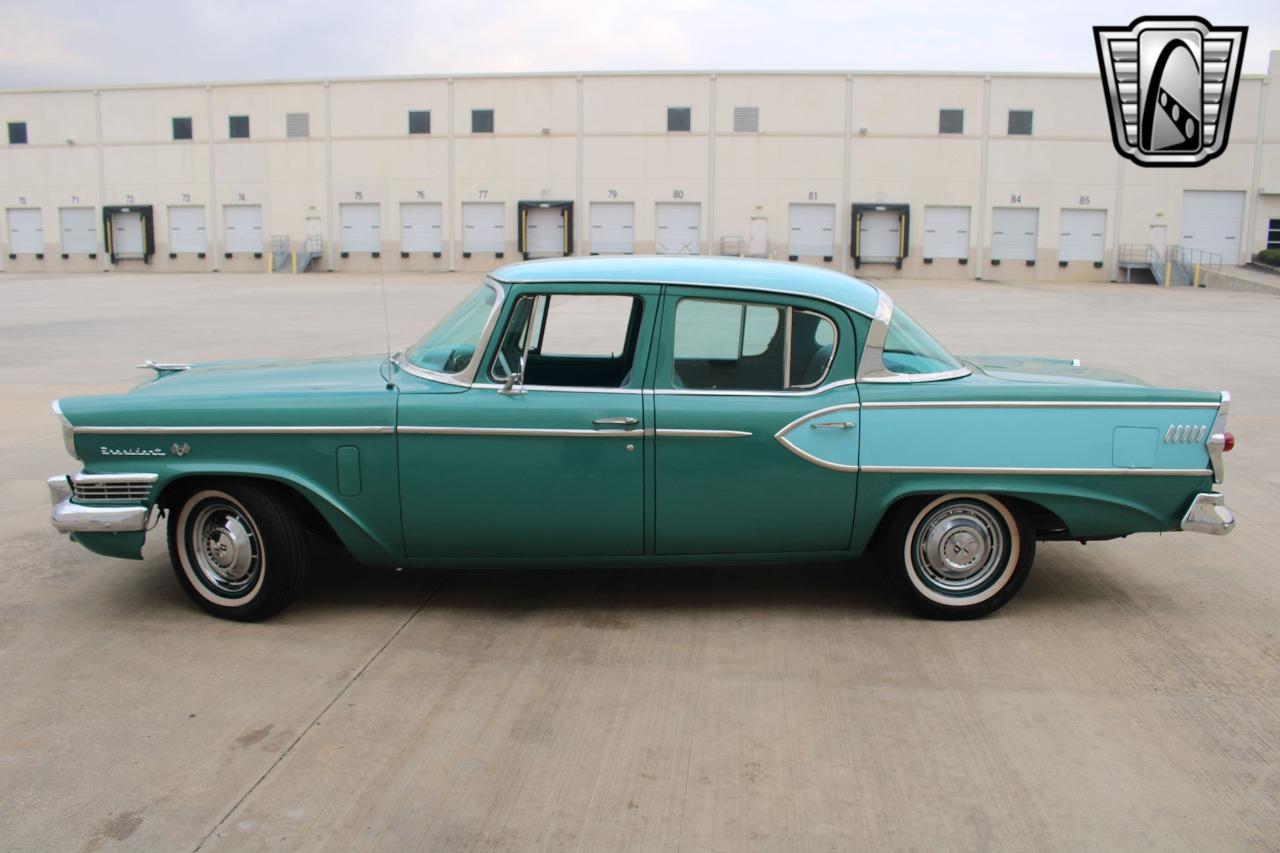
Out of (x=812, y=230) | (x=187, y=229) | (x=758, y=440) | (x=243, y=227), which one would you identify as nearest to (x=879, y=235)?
(x=812, y=230)

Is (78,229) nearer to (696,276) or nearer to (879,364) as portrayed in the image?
(696,276)

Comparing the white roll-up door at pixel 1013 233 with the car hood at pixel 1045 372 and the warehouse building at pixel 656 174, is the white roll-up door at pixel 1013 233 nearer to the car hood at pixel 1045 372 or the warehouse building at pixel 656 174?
the warehouse building at pixel 656 174

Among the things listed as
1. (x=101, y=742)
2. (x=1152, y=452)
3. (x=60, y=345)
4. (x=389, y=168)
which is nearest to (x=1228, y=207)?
(x=389, y=168)

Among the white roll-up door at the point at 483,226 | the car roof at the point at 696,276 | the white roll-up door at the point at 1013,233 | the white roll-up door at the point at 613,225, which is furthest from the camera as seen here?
the white roll-up door at the point at 483,226

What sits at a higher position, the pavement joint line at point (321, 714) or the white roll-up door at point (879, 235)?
the white roll-up door at point (879, 235)

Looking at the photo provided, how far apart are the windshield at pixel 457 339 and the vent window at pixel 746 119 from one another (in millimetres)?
45559

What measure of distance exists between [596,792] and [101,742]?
1776 millimetres

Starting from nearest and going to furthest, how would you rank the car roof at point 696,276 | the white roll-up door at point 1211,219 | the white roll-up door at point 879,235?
the car roof at point 696,276, the white roll-up door at point 1211,219, the white roll-up door at point 879,235

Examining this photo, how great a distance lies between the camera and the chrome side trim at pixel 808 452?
5.07 metres

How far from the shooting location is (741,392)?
16.9ft

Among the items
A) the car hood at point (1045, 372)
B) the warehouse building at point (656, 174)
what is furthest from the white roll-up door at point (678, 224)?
the car hood at point (1045, 372)

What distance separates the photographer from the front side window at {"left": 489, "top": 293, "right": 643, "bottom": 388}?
5.24m

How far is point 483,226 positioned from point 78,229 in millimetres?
19767

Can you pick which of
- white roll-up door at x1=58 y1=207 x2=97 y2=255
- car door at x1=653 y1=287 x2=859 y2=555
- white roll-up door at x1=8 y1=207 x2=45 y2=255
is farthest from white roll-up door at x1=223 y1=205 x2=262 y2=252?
car door at x1=653 y1=287 x2=859 y2=555
